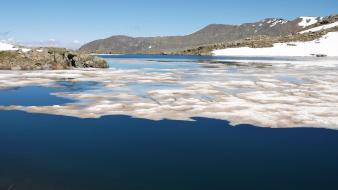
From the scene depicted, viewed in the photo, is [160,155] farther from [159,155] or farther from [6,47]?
[6,47]

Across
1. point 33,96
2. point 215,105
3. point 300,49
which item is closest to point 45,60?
point 33,96

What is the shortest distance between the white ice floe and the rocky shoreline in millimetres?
101014

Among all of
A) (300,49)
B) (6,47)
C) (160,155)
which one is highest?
(6,47)

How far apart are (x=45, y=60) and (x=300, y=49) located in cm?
12123

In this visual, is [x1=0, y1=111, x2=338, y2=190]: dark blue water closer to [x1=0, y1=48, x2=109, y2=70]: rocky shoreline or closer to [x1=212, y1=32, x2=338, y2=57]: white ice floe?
[x1=0, y1=48, x2=109, y2=70]: rocky shoreline

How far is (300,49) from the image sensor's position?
155125 mm

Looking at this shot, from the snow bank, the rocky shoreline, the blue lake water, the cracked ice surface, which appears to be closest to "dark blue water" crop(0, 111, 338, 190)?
the blue lake water

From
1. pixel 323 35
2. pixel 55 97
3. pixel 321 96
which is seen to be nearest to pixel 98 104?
pixel 55 97

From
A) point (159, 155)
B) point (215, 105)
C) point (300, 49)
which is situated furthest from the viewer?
point (300, 49)

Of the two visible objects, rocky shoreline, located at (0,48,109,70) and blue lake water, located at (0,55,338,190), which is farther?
rocky shoreline, located at (0,48,109,70)

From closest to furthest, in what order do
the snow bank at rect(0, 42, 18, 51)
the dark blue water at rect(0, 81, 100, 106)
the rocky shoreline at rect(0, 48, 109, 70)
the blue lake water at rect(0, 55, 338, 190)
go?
the blue lake water at rect(0, 55, 338, 190) → the dark blue water at rect(0, 81, 100, 106) → the rocky shoreline at rect(0, 48, 109, 70) → the snow bank at rect(0, 42, 18, 51)

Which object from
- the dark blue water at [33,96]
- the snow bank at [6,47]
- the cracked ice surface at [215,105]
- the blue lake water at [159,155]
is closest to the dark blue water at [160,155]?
the blue lake water at [159,155]

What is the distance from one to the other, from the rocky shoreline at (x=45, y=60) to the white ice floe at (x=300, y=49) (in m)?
101

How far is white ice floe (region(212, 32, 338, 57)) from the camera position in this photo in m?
145
